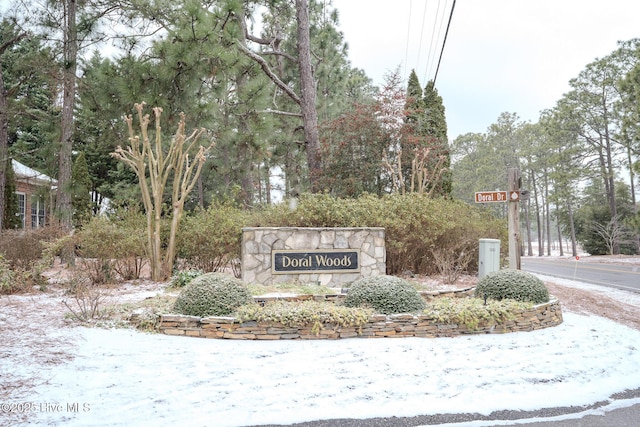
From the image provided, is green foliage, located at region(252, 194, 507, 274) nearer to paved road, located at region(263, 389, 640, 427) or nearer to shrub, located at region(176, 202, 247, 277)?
shrub, located at region(176, 202, 247, 277)

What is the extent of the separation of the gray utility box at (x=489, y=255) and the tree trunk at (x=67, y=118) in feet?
30.3

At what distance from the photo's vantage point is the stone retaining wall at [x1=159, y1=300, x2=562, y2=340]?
190 inches

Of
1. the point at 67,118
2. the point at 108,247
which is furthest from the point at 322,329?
the point at 67,118

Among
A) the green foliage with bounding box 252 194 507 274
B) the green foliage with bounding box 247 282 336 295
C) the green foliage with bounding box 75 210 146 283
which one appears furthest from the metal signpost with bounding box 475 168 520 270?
the green foliage with bounding box 75 210 146 283

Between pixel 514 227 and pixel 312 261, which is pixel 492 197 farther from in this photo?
pixel 312 261

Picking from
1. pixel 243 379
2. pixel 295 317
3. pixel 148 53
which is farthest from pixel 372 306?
pixel 148 53

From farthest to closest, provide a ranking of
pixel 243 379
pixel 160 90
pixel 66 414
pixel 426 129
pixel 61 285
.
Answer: pixel 426 129
pixel 160 90
pixel 61 285
pixel 243 379
pixel 66 414

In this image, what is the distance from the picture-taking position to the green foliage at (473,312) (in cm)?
503

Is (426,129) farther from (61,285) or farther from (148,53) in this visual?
(61,285)

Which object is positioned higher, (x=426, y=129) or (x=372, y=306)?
(x=426, y=129)

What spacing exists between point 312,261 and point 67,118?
25.4ft

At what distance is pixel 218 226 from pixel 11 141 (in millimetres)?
20035

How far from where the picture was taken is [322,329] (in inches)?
191

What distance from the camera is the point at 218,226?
8.48 metres
